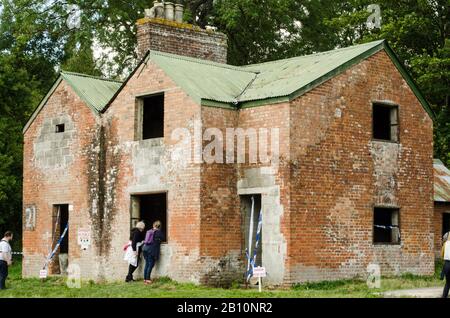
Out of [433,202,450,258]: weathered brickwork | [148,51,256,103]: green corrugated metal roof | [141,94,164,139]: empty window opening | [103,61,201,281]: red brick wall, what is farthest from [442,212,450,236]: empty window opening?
[103,61,201,281]: red brick wall

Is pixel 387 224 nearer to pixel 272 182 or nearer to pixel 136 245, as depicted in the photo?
pixel 272 182

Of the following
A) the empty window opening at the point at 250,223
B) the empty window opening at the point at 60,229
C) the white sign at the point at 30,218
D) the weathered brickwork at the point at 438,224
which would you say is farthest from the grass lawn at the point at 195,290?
the weathered brickwork at the point at 438,224

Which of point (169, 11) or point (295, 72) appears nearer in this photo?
point (295, 72)

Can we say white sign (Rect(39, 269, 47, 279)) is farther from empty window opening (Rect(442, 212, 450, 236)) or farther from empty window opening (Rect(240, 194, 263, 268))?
empty window opening (Rect(442, 212, 450, 236))

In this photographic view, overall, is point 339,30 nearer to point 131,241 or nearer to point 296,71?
point 296,71

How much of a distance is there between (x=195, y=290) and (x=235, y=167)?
12.8 feet

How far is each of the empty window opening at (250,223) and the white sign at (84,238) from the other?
4.82m

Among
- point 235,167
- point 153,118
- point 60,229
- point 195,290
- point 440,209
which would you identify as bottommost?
point 195,290

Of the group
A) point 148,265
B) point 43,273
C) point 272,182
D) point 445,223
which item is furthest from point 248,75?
point 445,223

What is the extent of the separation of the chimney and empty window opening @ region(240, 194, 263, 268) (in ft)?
20.3

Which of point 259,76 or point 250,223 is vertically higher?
point 259,76

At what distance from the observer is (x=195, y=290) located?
2189 cm

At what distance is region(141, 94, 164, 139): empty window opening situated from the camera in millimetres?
26750

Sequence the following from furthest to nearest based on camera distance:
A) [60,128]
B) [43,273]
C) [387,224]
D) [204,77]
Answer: [60,128], [43,273], [387,224], [204,77]
